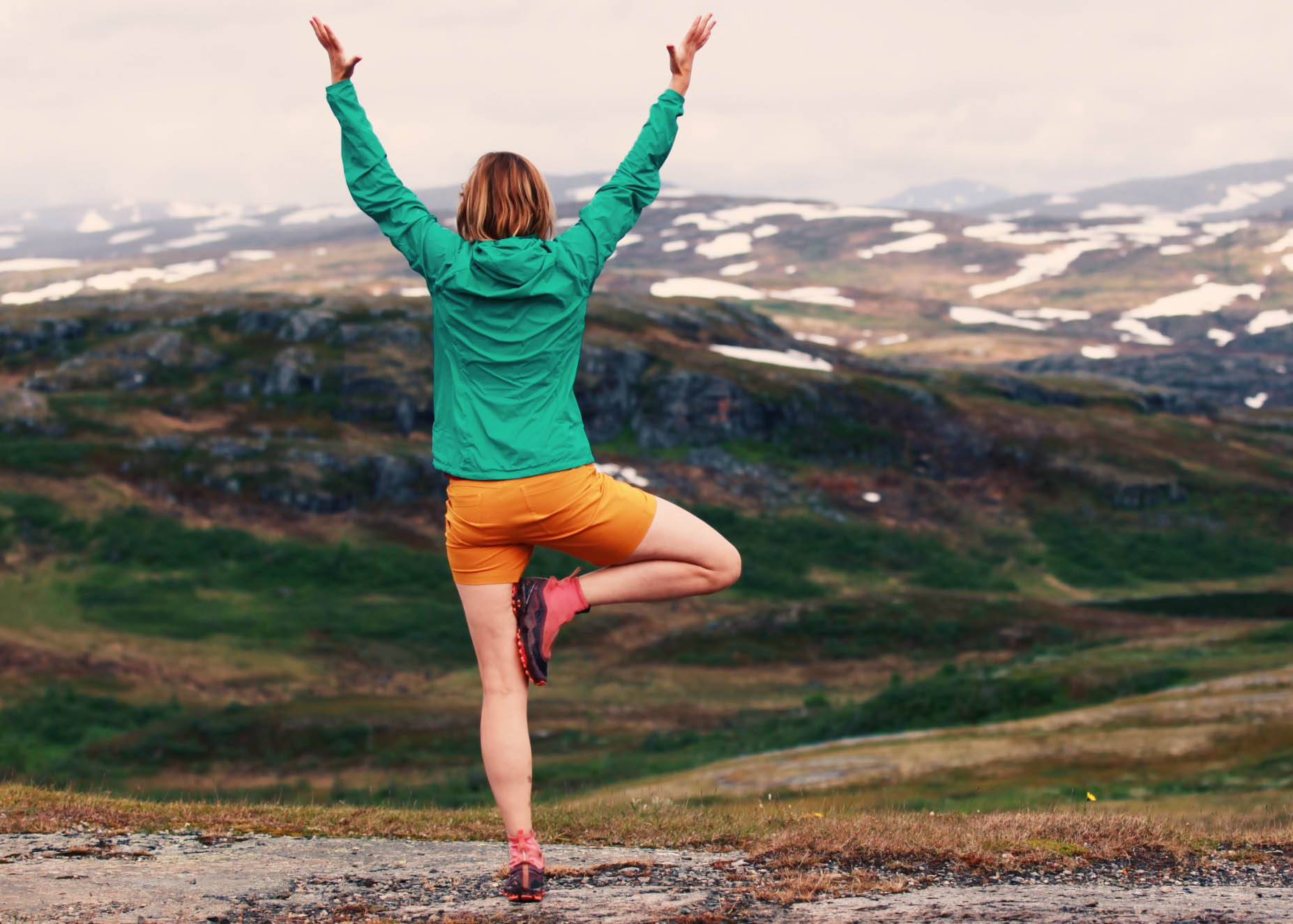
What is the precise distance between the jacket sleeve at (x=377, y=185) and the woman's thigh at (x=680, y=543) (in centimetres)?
217

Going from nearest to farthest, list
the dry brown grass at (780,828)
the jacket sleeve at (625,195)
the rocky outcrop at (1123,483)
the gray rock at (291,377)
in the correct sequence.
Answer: the jacket sleeve at (625,195) → the dry brown grass at (780,828) → the rocky outcrop at (1123,483) → the gray rock at (291,377)

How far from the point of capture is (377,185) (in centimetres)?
773

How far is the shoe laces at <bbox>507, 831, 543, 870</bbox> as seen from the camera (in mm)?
8000

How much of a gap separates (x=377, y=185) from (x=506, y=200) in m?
0.95

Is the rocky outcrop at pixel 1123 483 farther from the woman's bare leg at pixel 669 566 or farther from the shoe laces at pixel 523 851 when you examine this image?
the shoe laces at pixel 523 851

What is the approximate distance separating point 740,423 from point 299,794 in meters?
75.5

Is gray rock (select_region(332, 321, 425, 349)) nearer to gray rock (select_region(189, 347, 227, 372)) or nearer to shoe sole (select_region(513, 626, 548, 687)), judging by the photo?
gray rock (select_region(189, 347, 227, 372))

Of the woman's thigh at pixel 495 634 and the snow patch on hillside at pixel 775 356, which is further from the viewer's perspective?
the snow patch on hillside at pixel 775 356

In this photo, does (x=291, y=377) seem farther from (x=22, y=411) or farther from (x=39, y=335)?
(x=39, y=335)

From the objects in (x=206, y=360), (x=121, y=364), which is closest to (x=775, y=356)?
(x=206, y=360)

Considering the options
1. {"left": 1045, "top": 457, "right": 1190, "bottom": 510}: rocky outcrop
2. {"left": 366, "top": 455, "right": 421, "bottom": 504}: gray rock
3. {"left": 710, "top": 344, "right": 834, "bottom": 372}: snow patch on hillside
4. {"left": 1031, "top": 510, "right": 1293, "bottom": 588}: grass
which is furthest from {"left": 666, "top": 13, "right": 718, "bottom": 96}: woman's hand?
{"left": 710, "top": 344, "right": 834, "bottom": 372}: snow patch on hillside

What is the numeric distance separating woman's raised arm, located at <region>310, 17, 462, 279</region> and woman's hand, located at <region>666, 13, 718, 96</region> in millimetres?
1837

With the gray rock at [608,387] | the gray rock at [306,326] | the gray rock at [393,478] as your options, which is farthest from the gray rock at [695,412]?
the gray rock at [306,326]

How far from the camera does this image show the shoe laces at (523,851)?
800 cm
